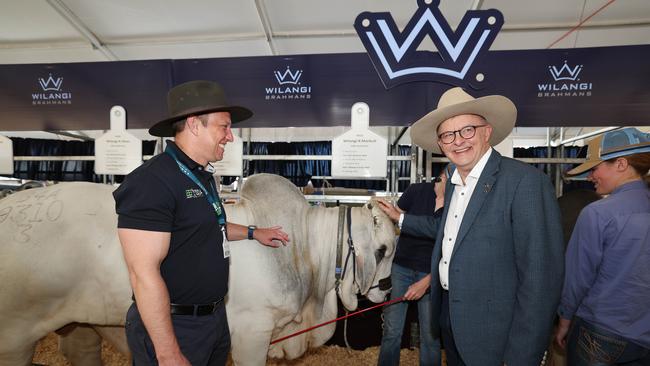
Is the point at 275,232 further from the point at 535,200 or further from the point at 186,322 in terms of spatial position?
the point at 535,200

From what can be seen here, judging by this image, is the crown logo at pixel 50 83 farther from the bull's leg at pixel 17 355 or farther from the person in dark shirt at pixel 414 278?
the person in dark shirt at pixel 414 278

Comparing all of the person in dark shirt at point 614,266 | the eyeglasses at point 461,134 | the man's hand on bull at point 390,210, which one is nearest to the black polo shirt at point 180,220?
the eyeglasses at point 461,134

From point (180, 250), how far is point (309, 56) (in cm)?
289

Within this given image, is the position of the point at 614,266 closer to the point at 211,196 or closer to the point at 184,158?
the point at 211,196

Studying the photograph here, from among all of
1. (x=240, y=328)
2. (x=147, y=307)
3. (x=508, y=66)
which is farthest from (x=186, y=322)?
(x=508, y=66)

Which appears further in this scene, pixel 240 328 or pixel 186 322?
pixel 240 328

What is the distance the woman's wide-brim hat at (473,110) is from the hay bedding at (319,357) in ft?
9.00

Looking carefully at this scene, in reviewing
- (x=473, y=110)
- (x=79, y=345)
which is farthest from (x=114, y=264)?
A: (x=473, y=110)

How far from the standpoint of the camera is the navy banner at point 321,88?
3.48 meters

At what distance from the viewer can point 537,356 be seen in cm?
140

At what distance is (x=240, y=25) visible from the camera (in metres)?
5.54

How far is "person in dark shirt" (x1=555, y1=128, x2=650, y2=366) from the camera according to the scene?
67.2 inches

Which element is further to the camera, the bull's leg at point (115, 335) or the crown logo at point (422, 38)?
the crown logo at point (422, 38)

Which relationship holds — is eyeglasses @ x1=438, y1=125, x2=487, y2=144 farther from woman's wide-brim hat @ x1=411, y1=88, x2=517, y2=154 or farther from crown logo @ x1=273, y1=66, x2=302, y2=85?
crown logo @ x1=273, y1=66, x2=302, y2=85
